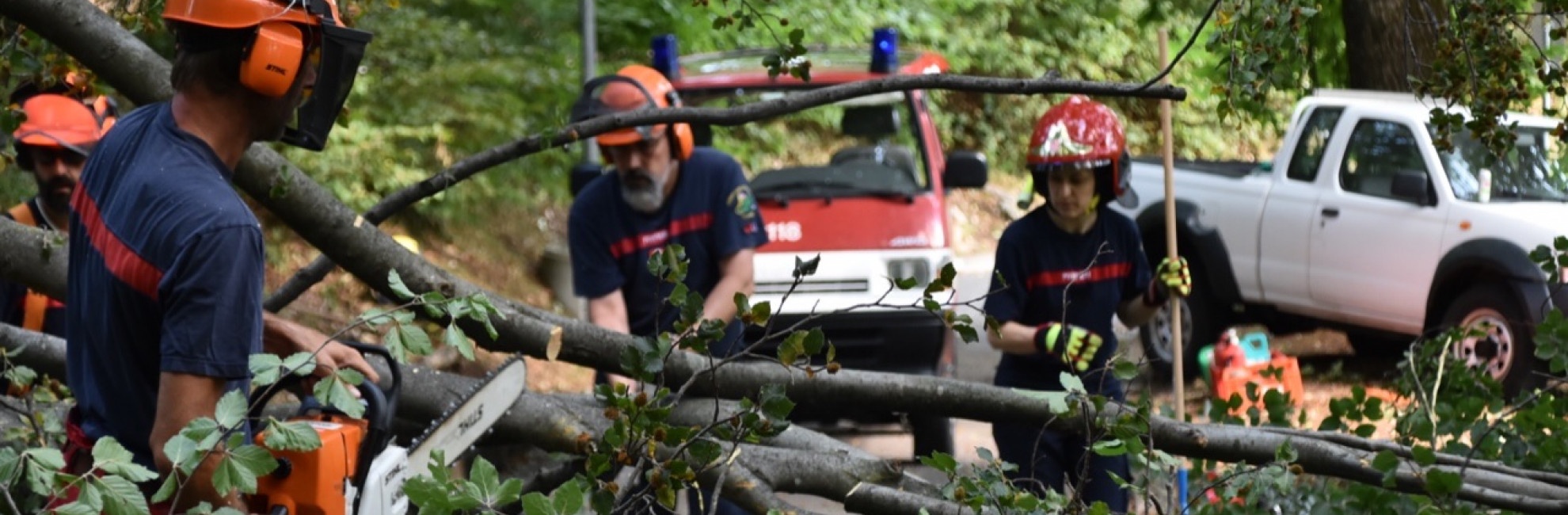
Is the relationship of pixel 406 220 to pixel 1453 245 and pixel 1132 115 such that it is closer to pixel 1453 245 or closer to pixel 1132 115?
pixel 1453 245

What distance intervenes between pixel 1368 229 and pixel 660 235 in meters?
6.01

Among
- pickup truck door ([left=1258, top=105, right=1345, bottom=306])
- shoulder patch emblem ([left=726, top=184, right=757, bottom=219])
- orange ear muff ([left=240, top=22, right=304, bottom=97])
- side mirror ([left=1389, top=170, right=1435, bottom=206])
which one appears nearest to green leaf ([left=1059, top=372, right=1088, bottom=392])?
orange ear muff ([left=240, top=22, right=304, bottom=97])

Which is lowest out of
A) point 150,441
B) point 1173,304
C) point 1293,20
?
point 1173,304

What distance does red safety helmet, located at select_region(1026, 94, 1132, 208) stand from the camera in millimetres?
5477

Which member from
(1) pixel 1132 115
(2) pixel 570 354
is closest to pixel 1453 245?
(2) pixel 570 354

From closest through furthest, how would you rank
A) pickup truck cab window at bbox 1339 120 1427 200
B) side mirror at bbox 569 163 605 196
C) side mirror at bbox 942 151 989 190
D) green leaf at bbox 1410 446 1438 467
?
green leaf at bbox 1410 446 1438 467
side mirror at bbox 569 163 605 196
side mirror at bbox 942 151 989 190
pickup truck cab window at bbox 1339 120 1427 200

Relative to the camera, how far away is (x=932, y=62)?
9.43 meters

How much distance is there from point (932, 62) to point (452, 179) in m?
5.19

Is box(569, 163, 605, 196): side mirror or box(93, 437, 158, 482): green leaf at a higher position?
box(93, 437, 158, 482): green leaf

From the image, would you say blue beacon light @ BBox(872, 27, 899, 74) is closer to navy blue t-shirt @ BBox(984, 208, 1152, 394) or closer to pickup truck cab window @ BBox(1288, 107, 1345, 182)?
pickup truck cab window @ BBox(1288, 107, 1345, 182)

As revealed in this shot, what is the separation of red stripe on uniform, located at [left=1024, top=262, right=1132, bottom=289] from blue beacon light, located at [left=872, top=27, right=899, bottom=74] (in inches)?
139

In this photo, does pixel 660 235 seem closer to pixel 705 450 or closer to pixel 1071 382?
pixel 1071 382

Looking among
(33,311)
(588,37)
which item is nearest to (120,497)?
(33,311)

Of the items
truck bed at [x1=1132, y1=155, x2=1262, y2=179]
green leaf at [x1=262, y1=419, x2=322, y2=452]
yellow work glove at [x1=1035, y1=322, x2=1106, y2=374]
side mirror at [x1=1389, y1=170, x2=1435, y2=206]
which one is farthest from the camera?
truck bed at [x1=1132, y1=155, x2=1262, y2=179]
